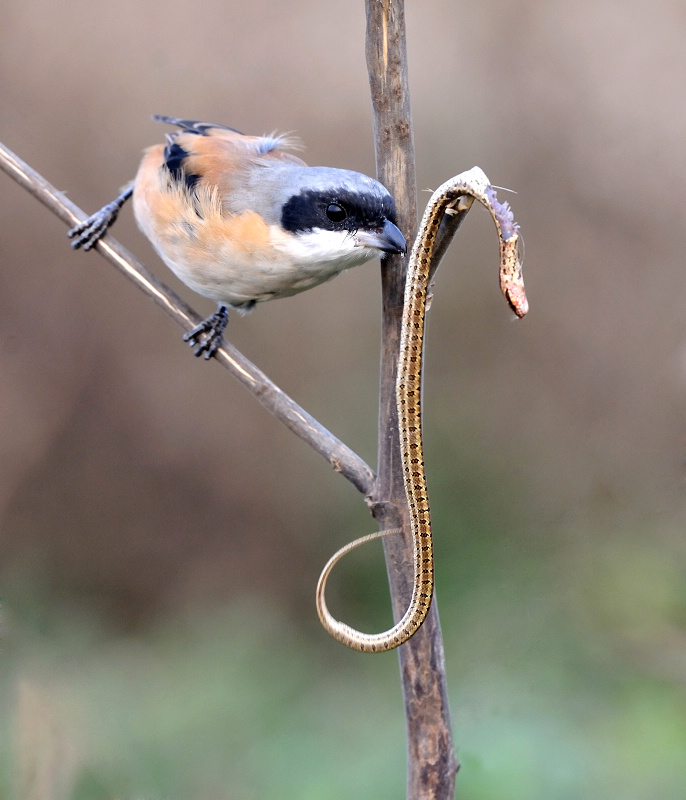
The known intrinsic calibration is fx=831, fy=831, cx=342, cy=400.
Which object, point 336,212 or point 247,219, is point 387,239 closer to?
point 336,212

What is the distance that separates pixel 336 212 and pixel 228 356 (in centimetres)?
27

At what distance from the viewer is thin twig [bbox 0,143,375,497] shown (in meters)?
1.00

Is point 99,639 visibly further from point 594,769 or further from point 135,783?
point 594,769

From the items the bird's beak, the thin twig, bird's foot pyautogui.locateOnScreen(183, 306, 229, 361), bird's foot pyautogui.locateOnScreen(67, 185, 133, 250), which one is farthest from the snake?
bird's foot pyautogui.locateOnScreen(67, 185, 133, 250)

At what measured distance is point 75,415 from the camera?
2.03 meters

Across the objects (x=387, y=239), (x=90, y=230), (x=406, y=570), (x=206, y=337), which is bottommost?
(x=406, y=570)

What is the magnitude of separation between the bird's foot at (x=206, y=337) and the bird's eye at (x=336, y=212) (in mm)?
286

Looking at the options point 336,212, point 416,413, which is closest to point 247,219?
point 336,212

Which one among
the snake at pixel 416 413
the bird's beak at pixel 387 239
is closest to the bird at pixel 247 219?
the bird's beak at pixel 387 239

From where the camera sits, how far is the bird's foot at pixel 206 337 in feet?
4.00

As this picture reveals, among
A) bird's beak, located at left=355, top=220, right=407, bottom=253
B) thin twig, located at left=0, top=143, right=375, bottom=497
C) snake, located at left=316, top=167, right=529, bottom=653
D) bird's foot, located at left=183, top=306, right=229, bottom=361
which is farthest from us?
bird's foot, located at left=183, top=306, right=229, bottom=361

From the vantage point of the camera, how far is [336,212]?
0.99 meters

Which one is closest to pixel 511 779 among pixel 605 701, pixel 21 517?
pixel 605 701

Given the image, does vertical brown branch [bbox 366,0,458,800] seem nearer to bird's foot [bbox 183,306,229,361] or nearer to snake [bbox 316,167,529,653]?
snake [bbox 316,167,529,653]
